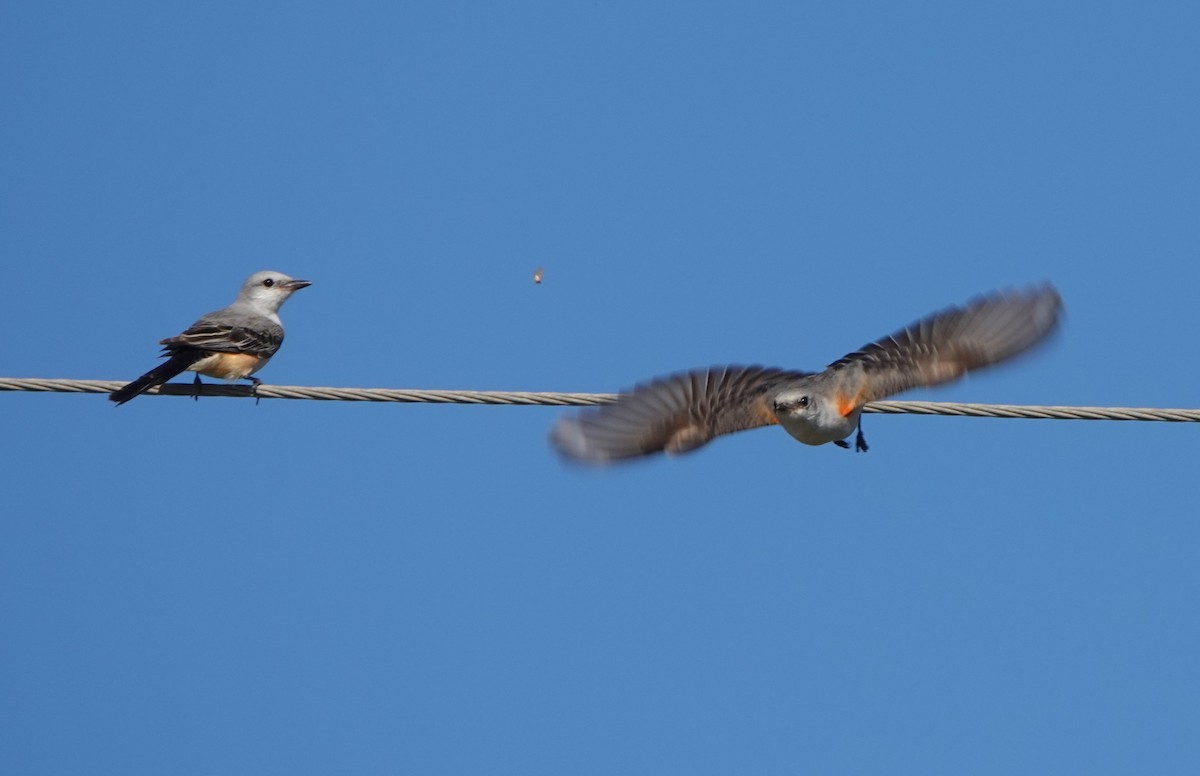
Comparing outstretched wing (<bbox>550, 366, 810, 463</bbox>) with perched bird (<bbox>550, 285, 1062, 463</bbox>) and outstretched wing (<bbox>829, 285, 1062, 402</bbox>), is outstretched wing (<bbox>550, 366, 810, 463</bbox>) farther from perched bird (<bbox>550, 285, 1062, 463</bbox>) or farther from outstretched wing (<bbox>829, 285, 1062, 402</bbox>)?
outstretched wing (<bbox>829, 285, 1062, 402</bbox>)

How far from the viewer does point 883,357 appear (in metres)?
8.74

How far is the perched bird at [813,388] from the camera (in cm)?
855

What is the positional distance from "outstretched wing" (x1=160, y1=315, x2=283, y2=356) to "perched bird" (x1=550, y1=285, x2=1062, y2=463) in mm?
2186

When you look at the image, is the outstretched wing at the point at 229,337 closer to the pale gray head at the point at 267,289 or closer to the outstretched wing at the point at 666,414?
the pale gray head at the point at 267,289

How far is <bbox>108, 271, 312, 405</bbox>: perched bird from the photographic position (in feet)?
30.5

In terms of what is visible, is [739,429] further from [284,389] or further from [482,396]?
[284,389]

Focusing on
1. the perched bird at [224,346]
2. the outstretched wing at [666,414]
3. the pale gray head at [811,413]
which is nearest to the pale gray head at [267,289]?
the perched bird at [224,346]

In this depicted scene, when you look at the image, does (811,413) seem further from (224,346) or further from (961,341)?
(224,346)

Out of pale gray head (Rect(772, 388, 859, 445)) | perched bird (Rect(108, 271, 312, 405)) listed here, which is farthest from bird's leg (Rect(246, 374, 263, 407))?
pale gray head (Rect(772, 388, 859, 445))

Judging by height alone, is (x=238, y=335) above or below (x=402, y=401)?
above

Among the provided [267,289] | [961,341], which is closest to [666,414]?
[961,341]

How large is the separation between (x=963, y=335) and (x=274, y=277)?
16.9 feet

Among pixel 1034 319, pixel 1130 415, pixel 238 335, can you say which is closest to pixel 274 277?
pixel 238 335

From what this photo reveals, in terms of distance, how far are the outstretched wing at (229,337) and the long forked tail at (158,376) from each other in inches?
2.2
